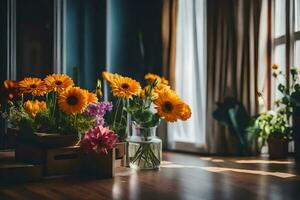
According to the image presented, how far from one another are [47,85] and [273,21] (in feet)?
6.41

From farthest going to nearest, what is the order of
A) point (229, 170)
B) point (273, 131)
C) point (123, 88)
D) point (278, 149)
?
point (273, 131) → point (278, 149) → point (229, 170) → point (123, 88)

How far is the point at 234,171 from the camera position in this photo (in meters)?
2.09

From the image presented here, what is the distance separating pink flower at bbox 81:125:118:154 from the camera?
1.69 metres

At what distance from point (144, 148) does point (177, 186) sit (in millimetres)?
295

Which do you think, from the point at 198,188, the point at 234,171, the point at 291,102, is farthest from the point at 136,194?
the point at 291,102

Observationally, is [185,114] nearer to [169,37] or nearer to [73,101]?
[73,101]

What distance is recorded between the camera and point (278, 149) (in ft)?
8.94

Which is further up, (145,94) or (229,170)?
(145,94)

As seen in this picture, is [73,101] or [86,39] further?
[86,39]

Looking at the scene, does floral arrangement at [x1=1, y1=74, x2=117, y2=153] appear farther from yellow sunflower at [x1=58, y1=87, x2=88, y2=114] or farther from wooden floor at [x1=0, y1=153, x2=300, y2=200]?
wooden floor at [x1=0, y1=153, x2=300, y2=200]

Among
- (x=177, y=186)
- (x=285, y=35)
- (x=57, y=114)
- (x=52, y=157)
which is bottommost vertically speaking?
(x=177, y=186)

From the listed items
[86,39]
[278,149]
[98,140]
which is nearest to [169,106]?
[98,140]

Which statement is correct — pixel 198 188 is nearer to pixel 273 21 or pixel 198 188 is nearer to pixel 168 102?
pixel 168 102

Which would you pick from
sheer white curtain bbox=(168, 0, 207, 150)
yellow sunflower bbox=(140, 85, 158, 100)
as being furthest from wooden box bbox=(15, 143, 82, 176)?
sheer white curtain bbox=(168, 0, 207, 150)
